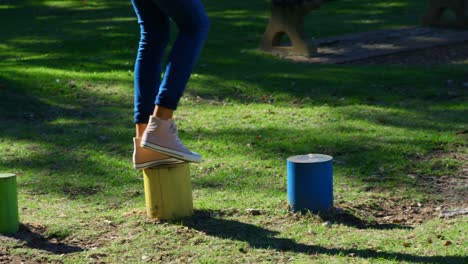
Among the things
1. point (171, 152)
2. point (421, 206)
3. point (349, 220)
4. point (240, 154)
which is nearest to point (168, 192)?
point (171, 152)

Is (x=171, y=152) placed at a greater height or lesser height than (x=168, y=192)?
greater

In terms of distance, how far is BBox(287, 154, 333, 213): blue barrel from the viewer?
4793 mm

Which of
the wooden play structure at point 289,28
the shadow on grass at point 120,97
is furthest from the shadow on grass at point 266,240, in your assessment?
the wooden play structure at point 289,28

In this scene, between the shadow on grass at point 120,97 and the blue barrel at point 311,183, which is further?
the shadow on grass at point 120,97

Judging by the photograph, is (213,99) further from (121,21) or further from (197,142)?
(121,21)

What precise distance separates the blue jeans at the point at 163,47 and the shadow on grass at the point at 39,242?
80 cm

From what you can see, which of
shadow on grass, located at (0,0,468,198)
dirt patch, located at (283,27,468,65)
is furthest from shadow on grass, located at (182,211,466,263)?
dirt patch, located at (283,27,468,65)

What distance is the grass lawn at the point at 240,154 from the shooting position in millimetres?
4496

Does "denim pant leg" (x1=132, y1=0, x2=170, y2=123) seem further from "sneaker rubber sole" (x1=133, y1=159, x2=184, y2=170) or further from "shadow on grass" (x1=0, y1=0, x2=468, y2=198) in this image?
"shadow on grass" (x1=0, y1=0, x2=468, y2=198)

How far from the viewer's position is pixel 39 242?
4664 mm

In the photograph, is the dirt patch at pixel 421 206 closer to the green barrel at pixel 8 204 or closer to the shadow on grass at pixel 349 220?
the shadow on grass at pixel 349 220

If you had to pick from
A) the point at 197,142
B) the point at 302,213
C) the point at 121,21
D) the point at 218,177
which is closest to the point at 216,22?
the point at 121,21

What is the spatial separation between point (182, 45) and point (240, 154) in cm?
208

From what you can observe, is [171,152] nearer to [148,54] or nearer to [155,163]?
[155,163]
